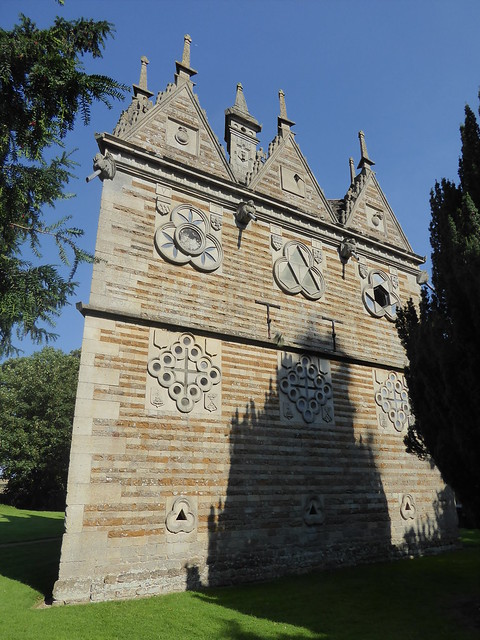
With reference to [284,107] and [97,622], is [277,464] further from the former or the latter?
[284,107]

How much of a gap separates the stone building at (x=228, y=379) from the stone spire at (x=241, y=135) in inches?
2.4

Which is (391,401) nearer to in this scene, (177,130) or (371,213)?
(371,213)

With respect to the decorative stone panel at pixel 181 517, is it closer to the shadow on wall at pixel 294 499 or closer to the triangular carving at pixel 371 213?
the shadow on wall at pixel 294 499

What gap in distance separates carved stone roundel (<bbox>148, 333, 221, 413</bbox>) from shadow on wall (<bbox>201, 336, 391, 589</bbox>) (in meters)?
1.21

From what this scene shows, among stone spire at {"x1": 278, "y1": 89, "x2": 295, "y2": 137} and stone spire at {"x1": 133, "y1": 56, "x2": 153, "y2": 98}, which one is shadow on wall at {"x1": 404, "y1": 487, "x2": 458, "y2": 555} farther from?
stone spire at {"x1": 133, "y1": 56, "x2": 153, "y2": 98}

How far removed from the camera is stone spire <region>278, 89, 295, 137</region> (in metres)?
16.8

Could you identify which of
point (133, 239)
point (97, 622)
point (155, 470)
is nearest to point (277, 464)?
point (155, 470)

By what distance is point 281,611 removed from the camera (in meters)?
8.41

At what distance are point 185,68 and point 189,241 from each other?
21.2 ft

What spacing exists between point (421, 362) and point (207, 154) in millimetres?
9020

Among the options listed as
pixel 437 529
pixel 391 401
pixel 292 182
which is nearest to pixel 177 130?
pixel 292 182

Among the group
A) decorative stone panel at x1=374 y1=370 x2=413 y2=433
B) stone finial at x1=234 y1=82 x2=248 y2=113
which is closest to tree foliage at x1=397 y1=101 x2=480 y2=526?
decorative stone panel at x1=374 y1=370 x2=413 y2=433

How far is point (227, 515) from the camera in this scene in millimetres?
10672

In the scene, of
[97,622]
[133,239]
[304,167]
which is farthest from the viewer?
[304,167]
